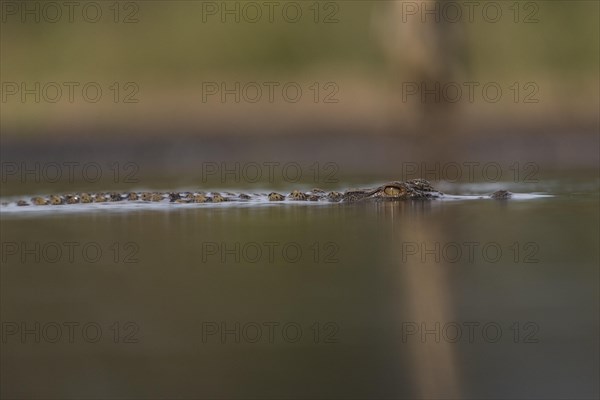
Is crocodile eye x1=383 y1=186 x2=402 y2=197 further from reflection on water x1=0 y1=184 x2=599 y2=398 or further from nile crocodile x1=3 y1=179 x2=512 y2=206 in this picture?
reflection on water x1=0 y1=184 x2=599 y2=398

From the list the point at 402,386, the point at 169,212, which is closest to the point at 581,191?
the point at 169,212

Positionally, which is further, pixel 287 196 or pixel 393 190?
pixel 287 196

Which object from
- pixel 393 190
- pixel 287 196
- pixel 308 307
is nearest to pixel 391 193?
pixel 393 190

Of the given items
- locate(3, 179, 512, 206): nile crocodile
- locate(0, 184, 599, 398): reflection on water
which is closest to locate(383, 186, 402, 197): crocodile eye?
locate(3, 179, 512, 206): nile crocodile

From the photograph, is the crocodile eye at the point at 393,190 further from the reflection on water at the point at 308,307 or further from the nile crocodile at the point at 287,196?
the reflection on water at the point at 308,307

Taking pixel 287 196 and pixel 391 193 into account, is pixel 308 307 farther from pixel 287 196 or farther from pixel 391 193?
pixel 287 196

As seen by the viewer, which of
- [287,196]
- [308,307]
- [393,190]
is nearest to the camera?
[308,307]

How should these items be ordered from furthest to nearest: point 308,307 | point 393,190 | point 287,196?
1. point 287,196
2. point 393,190
3. point 308,307
